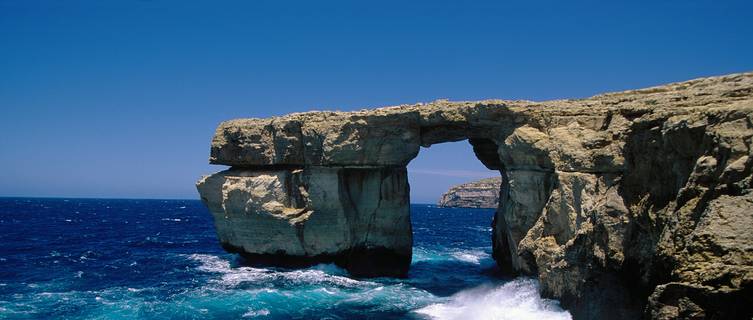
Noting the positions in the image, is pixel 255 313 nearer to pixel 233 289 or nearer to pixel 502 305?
pixel 233 289

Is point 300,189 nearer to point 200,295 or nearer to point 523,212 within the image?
point 200,295

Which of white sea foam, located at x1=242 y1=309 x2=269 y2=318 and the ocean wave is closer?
white sea foam, located at x1=242 y1=309 x2=269 y2=318

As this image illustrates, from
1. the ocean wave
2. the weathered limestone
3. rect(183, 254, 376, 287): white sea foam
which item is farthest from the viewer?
the ocean wave

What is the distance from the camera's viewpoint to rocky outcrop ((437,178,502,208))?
150750mm

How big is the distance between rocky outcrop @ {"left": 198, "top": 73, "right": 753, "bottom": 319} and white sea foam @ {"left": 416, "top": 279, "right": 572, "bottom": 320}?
0.66 m

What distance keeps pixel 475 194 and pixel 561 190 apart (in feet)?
459

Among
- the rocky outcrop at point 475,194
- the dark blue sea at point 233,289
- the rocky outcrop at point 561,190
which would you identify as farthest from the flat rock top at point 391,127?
the rocky outcrop at point 475,194

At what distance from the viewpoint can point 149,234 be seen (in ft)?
181

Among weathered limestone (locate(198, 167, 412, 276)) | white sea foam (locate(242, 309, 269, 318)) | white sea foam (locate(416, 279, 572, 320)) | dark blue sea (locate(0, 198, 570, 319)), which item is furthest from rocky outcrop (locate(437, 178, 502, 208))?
white sea foam (locate(242, 309, 269, 318))

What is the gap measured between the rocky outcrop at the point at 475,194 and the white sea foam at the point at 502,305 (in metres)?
124

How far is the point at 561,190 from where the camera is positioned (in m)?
19.7

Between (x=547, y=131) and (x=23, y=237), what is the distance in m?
49.0

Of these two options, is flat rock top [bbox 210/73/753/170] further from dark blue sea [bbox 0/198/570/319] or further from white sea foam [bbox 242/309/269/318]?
white sea foam [bbox 242/309/269/318]

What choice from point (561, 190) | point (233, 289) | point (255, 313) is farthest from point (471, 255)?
point (255, 313)
